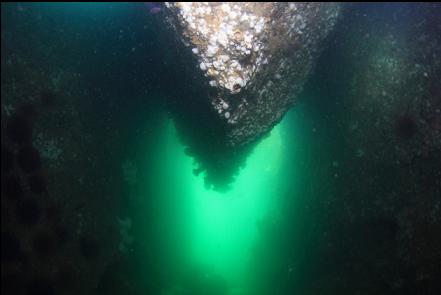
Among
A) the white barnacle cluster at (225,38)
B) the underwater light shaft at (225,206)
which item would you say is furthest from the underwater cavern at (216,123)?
the underwater light shaft at (225,206)

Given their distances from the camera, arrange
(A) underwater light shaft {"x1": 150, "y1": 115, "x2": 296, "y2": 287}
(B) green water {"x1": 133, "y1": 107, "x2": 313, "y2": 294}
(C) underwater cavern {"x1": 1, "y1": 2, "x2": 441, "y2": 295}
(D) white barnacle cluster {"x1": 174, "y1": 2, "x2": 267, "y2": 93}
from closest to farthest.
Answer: (D) white barnacle cluster {"x1": 174, "y1": 2, "x2": 267, "y2": 93} → (C) underwater cavern {"x1": 1, "y1": 2, "x2": 441, "y2": 295} → (B) green water {"x1": 133, "y1": 107, "x2": 313, "y2": 294} → (A) underwater light shaft {"x1": 150, "y1": 115, "x2": 296, "y2": 287}

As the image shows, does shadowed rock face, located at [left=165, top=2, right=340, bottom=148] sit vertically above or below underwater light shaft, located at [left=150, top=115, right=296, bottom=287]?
below

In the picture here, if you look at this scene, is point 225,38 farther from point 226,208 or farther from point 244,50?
point 226,208

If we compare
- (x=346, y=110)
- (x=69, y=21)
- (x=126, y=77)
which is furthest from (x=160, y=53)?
(x=346, y=110)

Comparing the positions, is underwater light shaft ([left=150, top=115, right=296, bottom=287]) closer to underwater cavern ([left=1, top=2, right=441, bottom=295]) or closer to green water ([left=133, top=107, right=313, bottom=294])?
green water ([left=133, top=107, right=313, bottom=294])

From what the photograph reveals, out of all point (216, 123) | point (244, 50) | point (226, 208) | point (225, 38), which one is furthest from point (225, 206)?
point (225, 38)

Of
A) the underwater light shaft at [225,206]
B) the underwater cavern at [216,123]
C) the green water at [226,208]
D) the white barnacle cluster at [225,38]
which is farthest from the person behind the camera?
the underwater light shaft at [225,206]

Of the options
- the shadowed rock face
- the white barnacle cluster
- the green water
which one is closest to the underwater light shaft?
the green water

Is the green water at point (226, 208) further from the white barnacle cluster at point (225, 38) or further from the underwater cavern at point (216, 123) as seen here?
the white barnacle cluster at point (225, 38)
